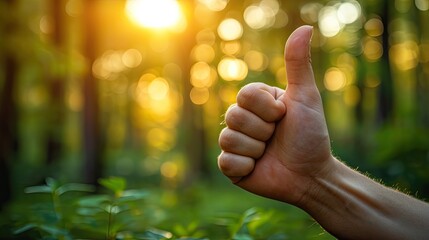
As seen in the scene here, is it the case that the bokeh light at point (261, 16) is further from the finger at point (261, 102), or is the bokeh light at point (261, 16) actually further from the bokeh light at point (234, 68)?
the finger at point (261, 102)

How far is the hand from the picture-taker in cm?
231

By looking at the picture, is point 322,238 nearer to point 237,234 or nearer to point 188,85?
point 237,234

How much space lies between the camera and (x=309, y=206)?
2.43 meters

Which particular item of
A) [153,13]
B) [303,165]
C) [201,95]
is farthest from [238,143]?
[201,95]

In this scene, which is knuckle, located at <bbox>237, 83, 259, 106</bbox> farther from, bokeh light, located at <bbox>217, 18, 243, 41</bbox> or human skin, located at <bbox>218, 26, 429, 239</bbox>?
bokeh light, located at <bbox>217, 18, 243, 41</bbox>

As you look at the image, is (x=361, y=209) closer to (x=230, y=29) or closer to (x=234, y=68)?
(x=230, y=29)

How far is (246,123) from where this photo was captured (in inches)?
91.7

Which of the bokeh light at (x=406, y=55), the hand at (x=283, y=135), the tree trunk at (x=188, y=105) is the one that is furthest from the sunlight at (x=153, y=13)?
the hand at (x=283, y=135)

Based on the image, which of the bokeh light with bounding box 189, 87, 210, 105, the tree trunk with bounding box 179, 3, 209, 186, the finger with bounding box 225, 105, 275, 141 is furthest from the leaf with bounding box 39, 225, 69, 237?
the bokeh light with bounding box 189, 87, 210, 105

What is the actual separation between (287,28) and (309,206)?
18.7 m

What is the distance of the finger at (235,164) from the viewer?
2373mm

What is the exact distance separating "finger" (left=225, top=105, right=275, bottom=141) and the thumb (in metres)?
0.20

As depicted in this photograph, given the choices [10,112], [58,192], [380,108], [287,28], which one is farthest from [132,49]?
[58,192]

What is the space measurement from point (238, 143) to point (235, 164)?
0.33 feet
